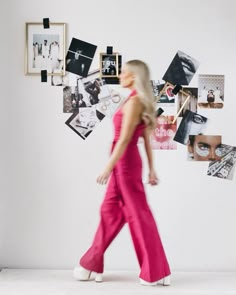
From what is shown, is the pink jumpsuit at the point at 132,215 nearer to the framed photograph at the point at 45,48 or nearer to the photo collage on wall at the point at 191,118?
the photo collage on wall at the point at 191,118

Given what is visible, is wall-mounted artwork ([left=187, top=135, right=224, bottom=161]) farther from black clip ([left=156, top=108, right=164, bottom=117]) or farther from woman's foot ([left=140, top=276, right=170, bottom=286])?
woman's foot ([left=140, top=276, right=170, bottom=286])

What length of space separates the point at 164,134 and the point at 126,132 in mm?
545

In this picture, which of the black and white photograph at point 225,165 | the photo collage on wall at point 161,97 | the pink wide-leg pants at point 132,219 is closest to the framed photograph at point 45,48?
the photo collage on wall at point 161,97

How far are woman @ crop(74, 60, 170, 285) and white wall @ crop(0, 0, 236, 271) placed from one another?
376 millimetres

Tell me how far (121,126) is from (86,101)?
20.0 inches

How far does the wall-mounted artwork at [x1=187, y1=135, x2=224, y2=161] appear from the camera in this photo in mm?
2971

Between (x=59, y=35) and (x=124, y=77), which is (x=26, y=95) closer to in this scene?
(x=59, y=35)

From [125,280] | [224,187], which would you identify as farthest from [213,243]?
[125,280]

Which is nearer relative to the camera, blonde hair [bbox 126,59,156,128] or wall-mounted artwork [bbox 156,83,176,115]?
blonde hair [bbox 126,59,156,128]

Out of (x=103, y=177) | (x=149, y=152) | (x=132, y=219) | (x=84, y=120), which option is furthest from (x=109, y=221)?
(x=84, y=120)

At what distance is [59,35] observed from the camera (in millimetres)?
2955

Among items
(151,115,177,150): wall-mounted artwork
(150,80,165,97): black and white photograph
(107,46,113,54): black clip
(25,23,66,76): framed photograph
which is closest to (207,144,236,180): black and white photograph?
(151,115,177,150): wall-mounted artwork

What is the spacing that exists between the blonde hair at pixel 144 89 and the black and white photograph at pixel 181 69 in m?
0.42

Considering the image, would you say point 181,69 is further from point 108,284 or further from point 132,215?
point 108,284
